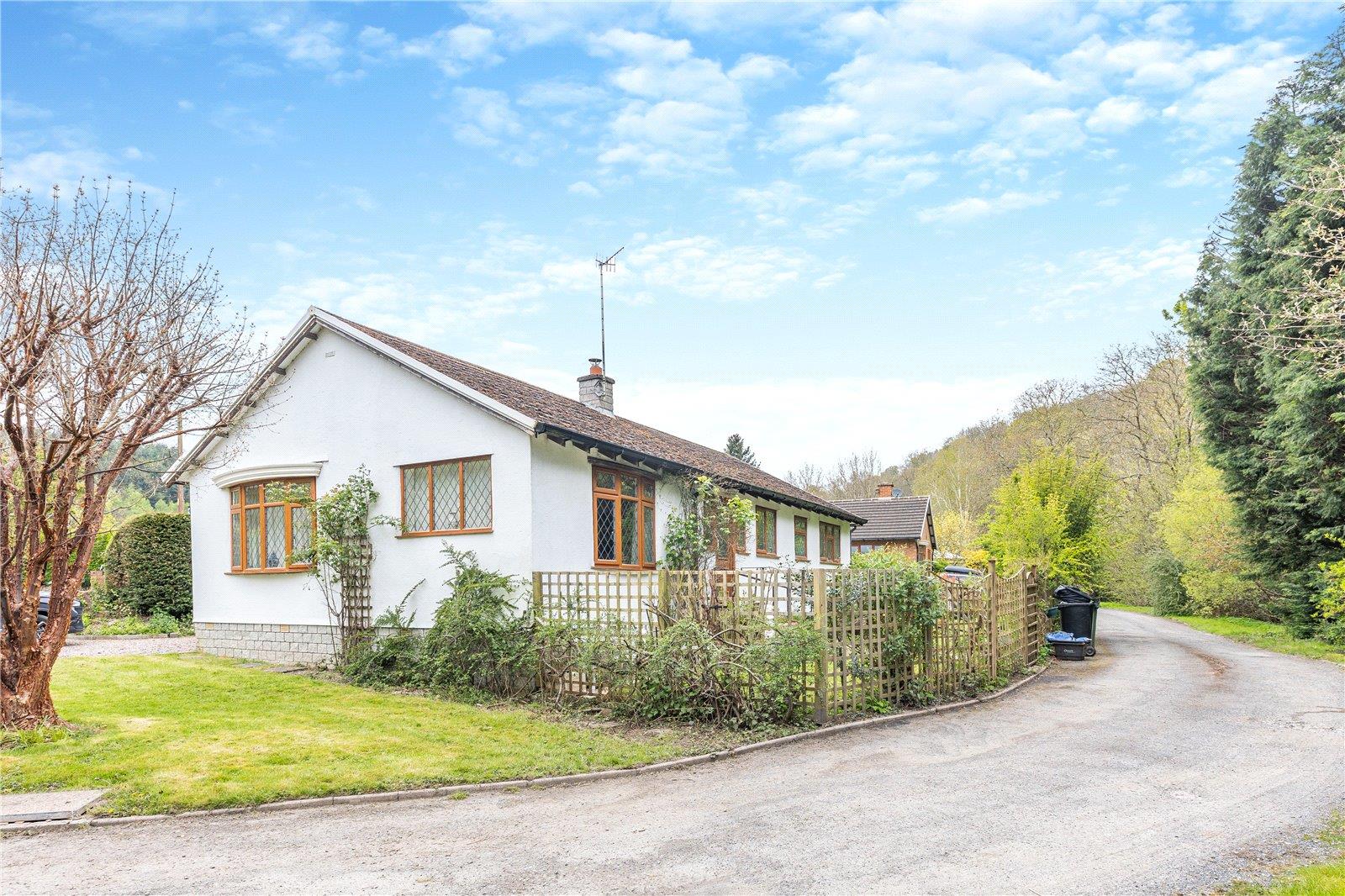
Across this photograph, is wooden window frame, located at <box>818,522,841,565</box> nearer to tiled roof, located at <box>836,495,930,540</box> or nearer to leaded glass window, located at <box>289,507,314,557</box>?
tiled roof, located at <box>836,495,930,540</box>

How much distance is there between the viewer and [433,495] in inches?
528

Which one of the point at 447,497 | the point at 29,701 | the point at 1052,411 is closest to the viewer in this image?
the point at 29,701

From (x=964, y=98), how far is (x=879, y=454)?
198 feet

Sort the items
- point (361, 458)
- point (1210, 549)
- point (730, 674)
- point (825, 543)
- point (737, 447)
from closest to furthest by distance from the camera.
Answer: point (730, 674) → point (361, 458) → point (825, 543) → point (1210, 549) → point (737, 447)

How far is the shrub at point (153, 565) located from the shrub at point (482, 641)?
12.9 meters

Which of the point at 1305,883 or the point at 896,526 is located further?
the point at 896,526

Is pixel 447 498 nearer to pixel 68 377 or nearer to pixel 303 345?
pixel 303 345

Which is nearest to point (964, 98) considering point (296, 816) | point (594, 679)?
point (594, 679)

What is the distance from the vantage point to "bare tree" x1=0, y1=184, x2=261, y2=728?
8414 millimetres

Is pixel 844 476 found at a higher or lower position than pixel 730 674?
higher

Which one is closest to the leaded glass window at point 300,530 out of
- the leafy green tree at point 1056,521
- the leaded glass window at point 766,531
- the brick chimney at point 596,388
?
the brick chimney at point 596,388

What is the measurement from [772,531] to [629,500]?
7.79m

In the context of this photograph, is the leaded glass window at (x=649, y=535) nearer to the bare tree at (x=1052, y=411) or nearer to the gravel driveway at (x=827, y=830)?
the gravel driveway at (x=827, y=830)

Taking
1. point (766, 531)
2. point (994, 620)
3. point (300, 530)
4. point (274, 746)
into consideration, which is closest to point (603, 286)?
point (766, 531)
